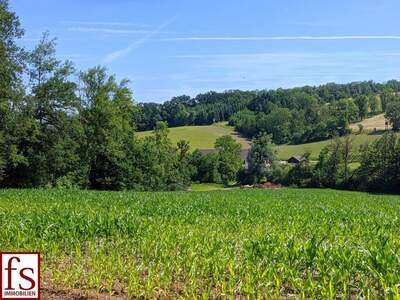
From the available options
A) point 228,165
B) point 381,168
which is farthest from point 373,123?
point 381,168

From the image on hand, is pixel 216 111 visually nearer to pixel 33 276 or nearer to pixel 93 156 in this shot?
pixel 93 156

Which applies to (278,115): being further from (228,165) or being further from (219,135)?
(228,165)

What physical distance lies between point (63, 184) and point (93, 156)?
6.66 meters

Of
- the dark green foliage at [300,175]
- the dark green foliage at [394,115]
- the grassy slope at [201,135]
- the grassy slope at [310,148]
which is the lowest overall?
the dark green foliage at [300,175]

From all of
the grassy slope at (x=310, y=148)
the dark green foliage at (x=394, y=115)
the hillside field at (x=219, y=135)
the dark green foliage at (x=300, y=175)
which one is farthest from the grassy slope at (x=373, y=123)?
the dark green foliage at (x=300, y=175)

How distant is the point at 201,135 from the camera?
5330 inches

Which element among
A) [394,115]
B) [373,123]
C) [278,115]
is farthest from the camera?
[278,115]

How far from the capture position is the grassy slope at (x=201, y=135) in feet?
414

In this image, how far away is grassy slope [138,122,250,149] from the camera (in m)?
126

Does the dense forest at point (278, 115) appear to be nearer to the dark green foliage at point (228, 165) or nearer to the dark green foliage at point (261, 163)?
the dark green foliage at point (228, 165)

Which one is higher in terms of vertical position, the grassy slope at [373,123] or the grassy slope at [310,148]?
the grassy slope at [373,123]

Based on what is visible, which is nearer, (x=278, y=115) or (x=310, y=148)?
(x=310, y=148)

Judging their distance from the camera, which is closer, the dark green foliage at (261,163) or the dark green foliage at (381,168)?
the dark green foliage at (381,168)

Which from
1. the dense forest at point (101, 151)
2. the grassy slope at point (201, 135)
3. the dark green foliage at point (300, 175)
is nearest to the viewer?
the dense forest at point (101, 151)
